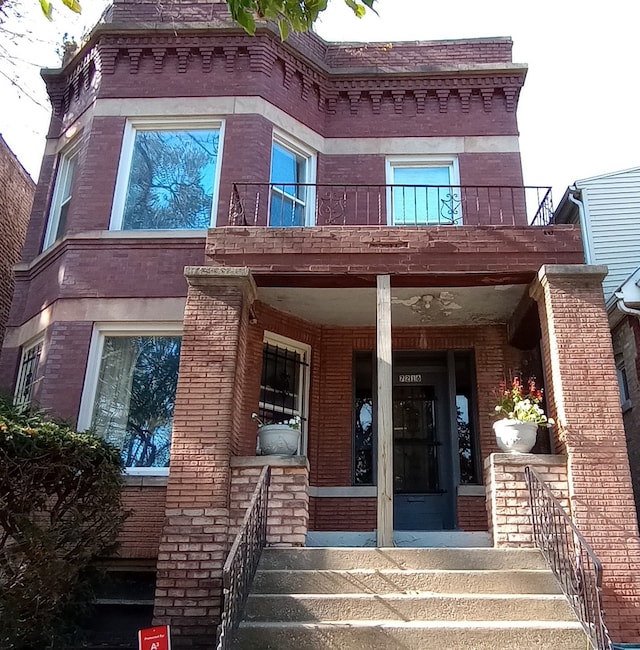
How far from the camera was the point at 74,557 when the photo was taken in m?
6.04

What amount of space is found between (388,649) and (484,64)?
8857 mm

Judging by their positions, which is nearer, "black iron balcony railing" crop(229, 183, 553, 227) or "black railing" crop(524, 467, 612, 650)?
"black railing" crop(524, 467, 612, 650)

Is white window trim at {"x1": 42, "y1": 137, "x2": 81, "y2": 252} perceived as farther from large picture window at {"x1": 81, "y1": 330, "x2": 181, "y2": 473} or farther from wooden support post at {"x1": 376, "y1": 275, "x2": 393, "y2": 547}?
wooden support post at {"x1": 376, "y1": 275, "x2": 393, "y2": 547}

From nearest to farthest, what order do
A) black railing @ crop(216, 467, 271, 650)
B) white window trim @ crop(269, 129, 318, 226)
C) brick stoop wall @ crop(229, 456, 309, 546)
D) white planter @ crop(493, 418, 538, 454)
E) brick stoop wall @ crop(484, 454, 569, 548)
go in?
black railing @ crop(216, 467, 271, 650), brick stoop wall @ crop(484, 454, 569, 548), brick stoop wall @ crop(229, 456, 309, 546), white planter @ crop(493, 418, 538, 454), white window trim @ crop(269, 129, 318, 226)

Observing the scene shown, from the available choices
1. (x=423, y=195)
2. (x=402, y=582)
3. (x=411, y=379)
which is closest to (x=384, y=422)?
(x=402, y=582)

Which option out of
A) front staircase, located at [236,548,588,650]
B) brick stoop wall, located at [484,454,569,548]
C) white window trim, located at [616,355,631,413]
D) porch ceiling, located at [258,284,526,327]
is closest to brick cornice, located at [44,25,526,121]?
porch ceiling, located at [258,284,526,327]

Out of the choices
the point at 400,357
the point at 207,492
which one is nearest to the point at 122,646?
the point at 207,492

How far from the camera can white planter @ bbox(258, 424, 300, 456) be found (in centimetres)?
709

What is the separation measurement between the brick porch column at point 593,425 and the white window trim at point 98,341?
4605 mm

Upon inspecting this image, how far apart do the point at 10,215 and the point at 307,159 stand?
19.8ft

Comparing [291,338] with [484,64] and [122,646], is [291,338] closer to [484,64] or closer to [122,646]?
[122,646]

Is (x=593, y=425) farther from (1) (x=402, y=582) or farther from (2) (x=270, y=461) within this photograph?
(2) (x=270, y=461)

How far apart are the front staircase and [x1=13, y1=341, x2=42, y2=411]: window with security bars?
488 centimetres

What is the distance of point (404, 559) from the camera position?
5.96 meters
